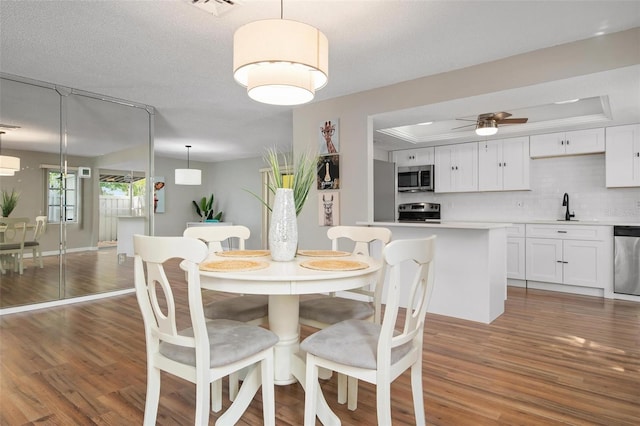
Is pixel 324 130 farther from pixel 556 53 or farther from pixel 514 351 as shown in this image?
pixel 514 351

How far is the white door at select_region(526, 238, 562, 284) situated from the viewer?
4.52 m

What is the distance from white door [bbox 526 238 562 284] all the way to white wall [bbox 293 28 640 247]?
2302mm

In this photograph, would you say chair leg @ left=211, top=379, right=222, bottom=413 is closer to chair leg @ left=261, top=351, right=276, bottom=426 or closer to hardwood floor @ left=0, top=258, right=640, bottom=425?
hardwood floor @ left=0, top=258, right=640, bottom=425

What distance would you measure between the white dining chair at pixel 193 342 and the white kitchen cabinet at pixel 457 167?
4.88 metres

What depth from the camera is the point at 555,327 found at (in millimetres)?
3123

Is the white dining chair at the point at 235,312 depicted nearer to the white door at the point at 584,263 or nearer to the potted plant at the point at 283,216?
the potted plant at the point at 283,216

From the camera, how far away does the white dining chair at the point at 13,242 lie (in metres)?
3.62

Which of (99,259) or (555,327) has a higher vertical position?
(99,259)

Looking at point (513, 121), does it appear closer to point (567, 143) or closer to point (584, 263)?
point (567, 143)

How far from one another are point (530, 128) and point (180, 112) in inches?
186

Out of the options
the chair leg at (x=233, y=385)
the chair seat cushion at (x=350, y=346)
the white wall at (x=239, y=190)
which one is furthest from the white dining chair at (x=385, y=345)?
the white wall at (x=239, y=190)

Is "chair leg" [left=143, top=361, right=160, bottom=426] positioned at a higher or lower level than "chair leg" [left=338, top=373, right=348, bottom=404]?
higher

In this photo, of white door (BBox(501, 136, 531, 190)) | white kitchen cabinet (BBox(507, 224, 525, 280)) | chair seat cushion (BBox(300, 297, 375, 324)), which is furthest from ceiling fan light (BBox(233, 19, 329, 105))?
white door (BBox(501, 136, 531, 190))

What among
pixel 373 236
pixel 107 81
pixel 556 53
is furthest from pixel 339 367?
pixel 107 81
